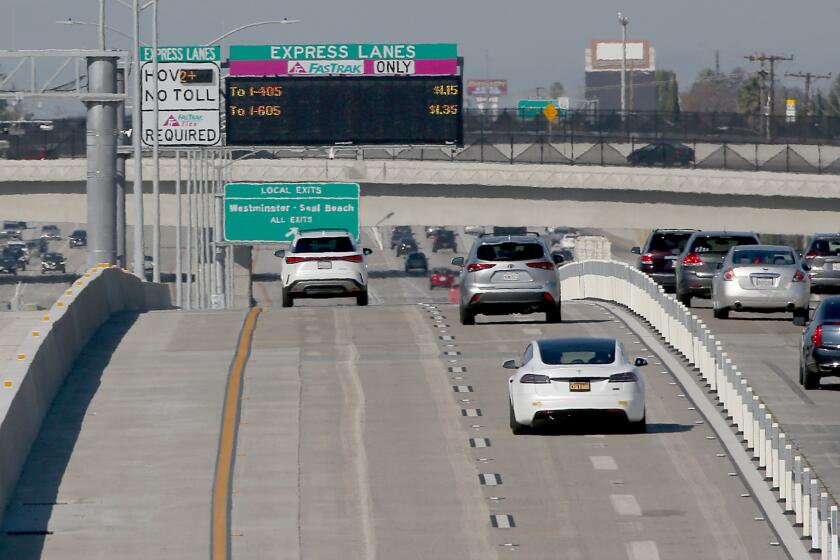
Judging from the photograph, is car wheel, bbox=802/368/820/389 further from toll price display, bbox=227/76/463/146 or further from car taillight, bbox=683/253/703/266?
toll price display, bbox=227/76/463/146

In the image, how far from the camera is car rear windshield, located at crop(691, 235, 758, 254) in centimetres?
3997

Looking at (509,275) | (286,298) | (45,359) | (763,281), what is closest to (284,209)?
(286,298)

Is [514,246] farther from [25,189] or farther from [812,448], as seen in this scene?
[25,189]

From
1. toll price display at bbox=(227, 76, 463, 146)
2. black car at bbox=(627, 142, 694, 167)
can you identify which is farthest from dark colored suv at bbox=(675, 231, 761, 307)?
black car at bbox=(627, 142, 694, 167)

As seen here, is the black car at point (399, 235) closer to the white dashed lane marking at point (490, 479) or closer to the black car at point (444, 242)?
the black car at point (444, 242)

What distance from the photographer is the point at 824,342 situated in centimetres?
2709

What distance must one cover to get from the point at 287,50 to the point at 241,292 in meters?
23.3

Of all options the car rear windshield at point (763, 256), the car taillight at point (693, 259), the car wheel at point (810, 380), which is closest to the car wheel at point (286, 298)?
the car taillight at point (693, 259)

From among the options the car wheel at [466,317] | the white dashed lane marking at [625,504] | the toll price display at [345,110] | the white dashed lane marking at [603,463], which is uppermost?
the toll price display at [345,110]

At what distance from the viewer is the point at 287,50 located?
72750 mm

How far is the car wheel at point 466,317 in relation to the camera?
35.1 m

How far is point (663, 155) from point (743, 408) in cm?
5415

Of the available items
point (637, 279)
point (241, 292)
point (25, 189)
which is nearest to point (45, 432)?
point (637, 279)

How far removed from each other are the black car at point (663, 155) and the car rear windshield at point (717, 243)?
117 feet
